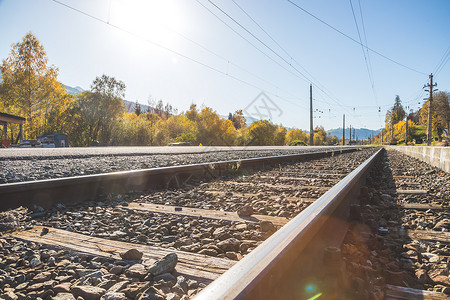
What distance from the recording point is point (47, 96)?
3469 centimetres

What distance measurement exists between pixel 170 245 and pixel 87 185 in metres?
1.86

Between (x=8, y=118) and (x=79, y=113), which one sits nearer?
(x=8, y=118)

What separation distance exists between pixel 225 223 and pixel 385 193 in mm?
2917

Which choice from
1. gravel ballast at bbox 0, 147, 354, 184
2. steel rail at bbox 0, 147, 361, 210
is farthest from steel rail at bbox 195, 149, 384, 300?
gravel ballast at bbox 0, 147, 354, 184

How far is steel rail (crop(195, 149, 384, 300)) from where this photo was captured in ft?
2.33

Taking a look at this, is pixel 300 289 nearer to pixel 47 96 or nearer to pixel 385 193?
pixel 385 193

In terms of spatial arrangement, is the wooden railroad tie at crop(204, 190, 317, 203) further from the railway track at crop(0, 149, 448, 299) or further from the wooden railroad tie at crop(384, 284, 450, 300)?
the wooden railroad tie at crop(384, 284, 450, 300)

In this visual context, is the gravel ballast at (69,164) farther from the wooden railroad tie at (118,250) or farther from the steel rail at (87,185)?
the wooden railroad tie at (118,250)

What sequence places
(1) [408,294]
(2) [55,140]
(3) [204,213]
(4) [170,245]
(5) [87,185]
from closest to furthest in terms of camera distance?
(1) [408,294], (4) [170,245], (3) [204,213], (5) [87,185], (2) [55,140]

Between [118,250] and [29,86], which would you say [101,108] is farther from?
[118,250]

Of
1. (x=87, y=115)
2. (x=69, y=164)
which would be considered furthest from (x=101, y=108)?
(x=69, y=164)

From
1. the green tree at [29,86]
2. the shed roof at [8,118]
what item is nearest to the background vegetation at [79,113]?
the green tree at [29,86]

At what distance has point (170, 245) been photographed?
168 centimetres

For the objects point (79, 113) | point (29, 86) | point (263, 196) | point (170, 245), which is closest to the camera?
point (170, 245)
